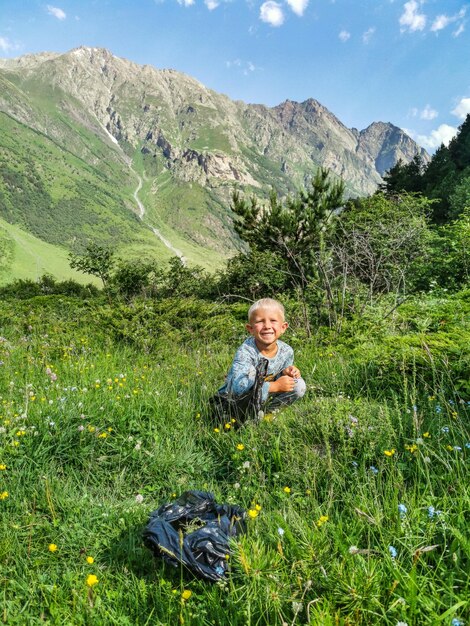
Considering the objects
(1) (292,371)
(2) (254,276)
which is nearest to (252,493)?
(1) (292,371)

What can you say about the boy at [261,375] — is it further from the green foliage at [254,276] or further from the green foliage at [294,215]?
the green foliage at [294,215]

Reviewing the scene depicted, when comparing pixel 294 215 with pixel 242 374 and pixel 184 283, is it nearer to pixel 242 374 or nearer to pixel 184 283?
pixel 184 283

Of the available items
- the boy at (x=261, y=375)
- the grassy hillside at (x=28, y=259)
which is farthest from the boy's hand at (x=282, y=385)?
the grassy hillside at (x=28, y=259)

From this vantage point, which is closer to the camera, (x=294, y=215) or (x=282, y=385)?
(x=282, y=385)

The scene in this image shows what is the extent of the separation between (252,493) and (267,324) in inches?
64.9

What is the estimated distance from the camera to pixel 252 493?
105 inches

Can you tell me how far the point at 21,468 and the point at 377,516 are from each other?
2499 millimetres

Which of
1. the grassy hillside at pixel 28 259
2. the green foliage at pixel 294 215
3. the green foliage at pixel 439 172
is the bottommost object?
the grassy hillside at pixel 28 259

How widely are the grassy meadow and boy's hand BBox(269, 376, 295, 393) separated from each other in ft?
0.69

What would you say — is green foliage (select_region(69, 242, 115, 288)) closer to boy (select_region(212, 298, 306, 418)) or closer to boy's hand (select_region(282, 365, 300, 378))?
boy (select_region(212, 298, 306, 418))

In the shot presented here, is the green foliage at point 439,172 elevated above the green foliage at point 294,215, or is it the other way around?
the green foliage at point 439,172

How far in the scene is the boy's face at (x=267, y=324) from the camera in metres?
3.85

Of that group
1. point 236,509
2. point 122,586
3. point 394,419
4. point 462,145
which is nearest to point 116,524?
point 122,586

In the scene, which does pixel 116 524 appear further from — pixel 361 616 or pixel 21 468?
pixel 361 616
